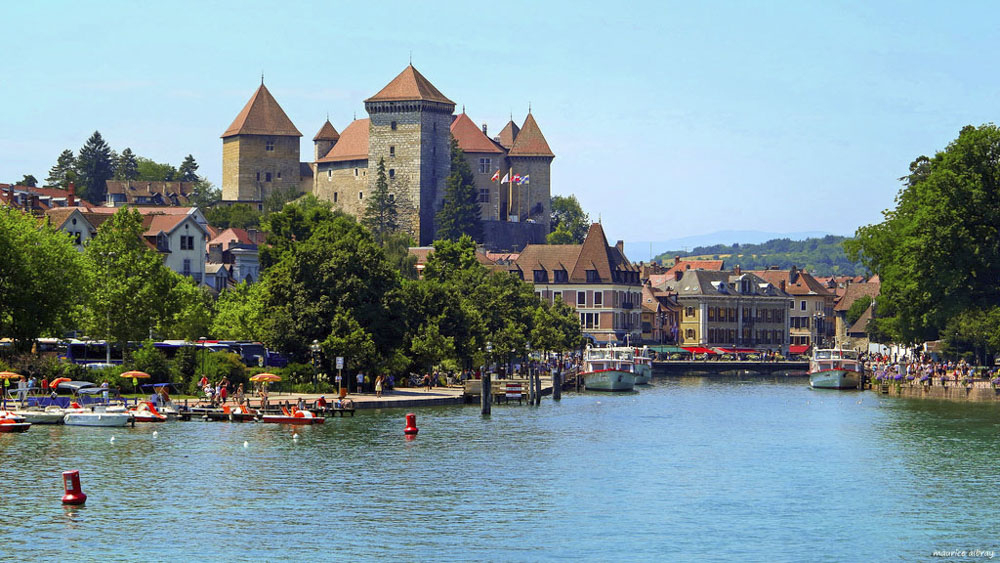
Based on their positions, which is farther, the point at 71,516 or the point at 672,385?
the point at 672,385

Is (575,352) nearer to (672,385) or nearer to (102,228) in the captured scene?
(672,385)

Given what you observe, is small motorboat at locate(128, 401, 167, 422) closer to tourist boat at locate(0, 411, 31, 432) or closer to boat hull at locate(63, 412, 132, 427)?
boat hull at locate(63, 412, 132, 427)

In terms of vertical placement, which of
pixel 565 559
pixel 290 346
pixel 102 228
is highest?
pixel 102 228

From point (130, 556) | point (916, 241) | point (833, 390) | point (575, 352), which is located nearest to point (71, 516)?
point (130, 556)

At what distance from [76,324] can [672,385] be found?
6361 cm

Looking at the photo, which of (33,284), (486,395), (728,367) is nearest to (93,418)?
(33,284)

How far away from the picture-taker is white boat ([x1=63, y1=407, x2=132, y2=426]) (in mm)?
69938

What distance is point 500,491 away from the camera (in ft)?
177

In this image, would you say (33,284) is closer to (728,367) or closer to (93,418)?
(93,418)

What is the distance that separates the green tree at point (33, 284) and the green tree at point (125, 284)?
190cm

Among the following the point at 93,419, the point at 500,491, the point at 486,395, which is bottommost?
the point at 500,491

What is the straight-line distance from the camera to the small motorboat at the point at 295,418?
71688mm

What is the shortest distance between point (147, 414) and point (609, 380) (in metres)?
52.6

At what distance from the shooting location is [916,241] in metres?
100
